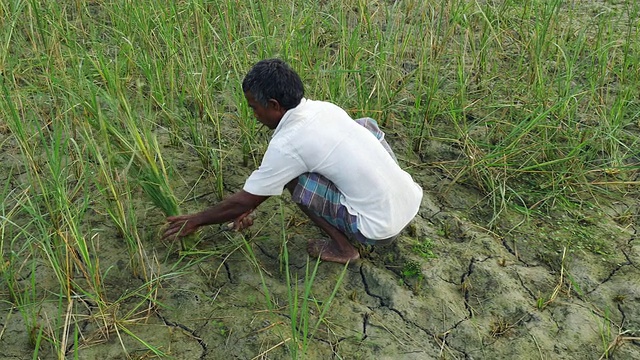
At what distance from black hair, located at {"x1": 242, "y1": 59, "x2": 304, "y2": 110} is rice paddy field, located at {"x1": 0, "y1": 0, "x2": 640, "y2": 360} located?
0.39 m

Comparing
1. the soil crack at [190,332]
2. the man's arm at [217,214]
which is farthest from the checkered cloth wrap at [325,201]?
the soil crack at [190,332]

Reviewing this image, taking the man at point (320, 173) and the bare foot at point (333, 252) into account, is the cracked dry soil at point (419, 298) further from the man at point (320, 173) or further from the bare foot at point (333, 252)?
the man at point (320, 173)

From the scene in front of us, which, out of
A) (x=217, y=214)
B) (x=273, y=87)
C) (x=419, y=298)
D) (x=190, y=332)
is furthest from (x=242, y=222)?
(x=419, y=298)

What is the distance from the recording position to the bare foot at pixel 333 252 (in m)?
2.47

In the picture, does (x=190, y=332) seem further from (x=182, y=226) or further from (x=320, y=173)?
(x=320, y=173)

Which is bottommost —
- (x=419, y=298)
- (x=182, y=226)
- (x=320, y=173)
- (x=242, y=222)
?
(x=419, y=298)

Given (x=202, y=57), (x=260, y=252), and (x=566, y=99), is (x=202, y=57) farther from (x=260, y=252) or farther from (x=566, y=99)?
(x=566, y=99)

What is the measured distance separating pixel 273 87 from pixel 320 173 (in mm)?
344

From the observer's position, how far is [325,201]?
238 cm

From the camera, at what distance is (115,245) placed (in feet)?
8.20

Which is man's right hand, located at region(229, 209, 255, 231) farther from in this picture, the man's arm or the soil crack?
the soil crack

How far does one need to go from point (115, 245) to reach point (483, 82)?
76.7 inches

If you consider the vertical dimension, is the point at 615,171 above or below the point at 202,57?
below

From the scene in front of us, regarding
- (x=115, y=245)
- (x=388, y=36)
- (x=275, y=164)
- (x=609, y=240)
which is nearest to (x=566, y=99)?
(x=609, y=240)
